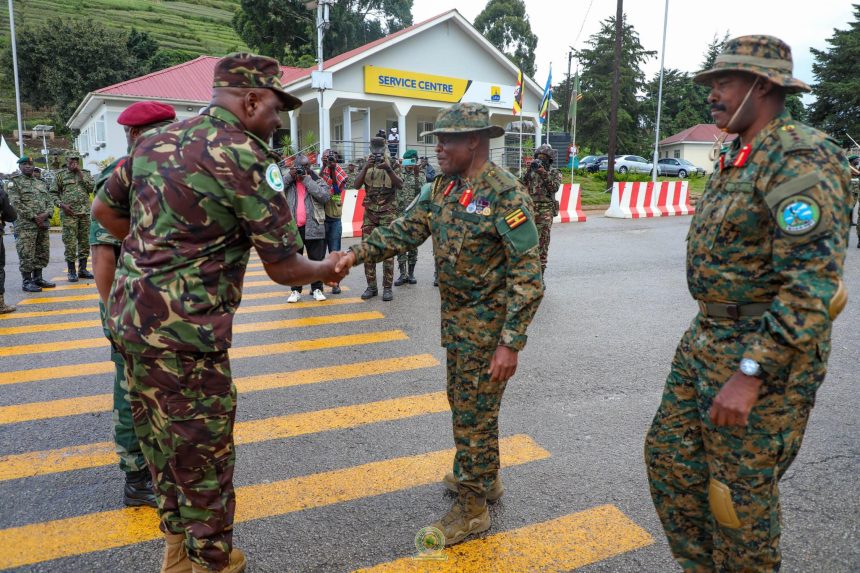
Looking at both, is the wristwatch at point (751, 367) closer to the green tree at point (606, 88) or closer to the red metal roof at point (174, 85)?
the red metal roof at point (174, 85)

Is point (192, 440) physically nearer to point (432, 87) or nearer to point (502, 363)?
point (502, 363)

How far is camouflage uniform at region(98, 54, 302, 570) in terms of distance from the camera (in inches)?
88.9

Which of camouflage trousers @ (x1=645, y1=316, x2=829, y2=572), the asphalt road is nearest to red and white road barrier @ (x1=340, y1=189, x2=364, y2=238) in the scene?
the asphalt road

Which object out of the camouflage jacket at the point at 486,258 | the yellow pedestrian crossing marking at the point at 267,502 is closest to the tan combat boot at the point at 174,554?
the yellow pedestrian crossing marking at the point at 267,502

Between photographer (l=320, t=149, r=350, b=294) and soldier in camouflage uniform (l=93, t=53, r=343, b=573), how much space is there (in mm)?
6132

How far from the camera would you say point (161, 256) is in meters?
2.29

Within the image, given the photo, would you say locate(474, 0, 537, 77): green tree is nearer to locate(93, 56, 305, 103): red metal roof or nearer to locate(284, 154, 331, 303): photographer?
locate(93, 56, 305, 103): red metal roof

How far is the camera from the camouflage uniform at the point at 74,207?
9.97 metres

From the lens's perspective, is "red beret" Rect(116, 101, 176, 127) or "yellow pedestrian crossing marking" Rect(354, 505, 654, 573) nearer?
"yellow pedestrian crossing marking" Rect(354, 505, 654, 573)

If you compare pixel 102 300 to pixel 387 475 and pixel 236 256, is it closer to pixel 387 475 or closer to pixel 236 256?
pixel 236 256

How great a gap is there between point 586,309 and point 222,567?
19.9 feet

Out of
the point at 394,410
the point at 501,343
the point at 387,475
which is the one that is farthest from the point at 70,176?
the point at 501,343

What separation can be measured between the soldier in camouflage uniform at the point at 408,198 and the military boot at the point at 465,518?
19.8 ft

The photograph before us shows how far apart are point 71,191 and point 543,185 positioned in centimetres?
770
